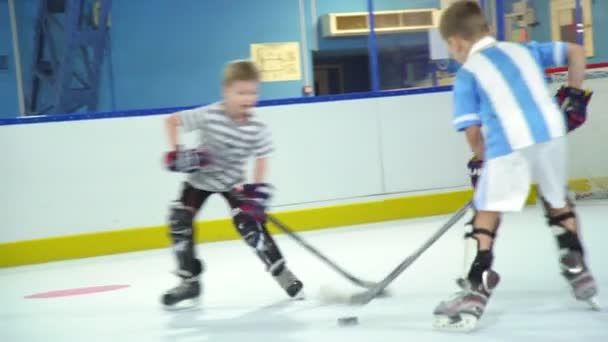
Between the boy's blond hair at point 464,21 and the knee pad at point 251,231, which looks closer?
the boy's blond hair at point 464,21

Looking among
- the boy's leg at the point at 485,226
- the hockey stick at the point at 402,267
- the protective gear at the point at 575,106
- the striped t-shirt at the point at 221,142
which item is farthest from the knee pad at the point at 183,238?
the protective gear at the point at 575,106

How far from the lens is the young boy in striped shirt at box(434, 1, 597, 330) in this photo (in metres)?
1.95

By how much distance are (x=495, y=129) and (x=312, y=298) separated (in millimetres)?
949

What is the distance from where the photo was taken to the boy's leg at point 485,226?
1961 mm

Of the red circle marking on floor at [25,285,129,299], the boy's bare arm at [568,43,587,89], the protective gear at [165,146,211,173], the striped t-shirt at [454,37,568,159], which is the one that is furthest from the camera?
the red circle marking on floor at [25,285,129,299]

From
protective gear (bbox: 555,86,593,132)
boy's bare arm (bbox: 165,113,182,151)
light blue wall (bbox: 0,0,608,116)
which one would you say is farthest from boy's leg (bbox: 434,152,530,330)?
light blue wall (bbox: 0,0,608,116)

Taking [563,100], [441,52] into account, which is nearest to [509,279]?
[563,100]

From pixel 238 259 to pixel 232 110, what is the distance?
4.08 feet

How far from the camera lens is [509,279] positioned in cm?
267

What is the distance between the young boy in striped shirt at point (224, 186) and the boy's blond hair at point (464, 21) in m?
0.75

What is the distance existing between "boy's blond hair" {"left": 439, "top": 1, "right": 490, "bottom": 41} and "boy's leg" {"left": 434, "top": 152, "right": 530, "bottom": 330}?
32 cm

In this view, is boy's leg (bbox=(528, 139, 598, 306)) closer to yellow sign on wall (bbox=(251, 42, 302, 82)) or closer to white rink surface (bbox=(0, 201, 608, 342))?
white rink surface (bbox=(0, 201, 608, 342))

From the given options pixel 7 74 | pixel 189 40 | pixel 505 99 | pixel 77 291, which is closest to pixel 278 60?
pixel 189 40

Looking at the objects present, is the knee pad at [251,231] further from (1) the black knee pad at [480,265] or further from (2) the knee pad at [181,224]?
(1) the black knee pad at [480,265]
